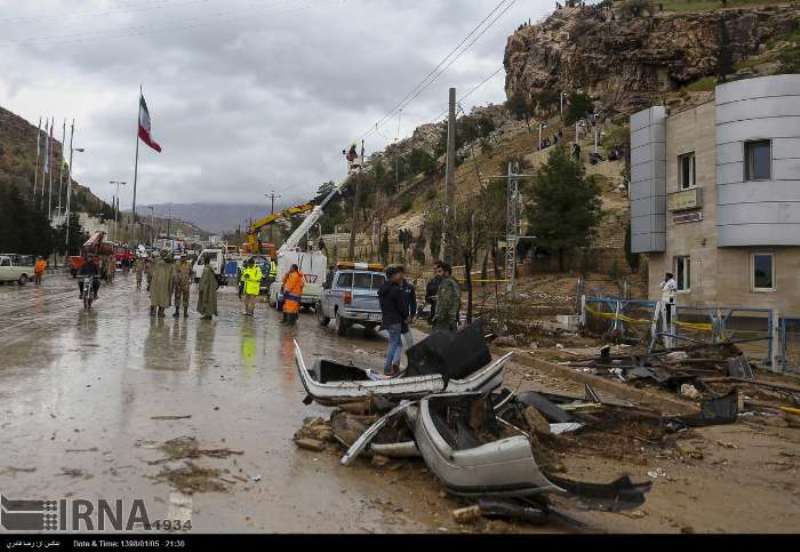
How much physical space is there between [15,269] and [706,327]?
34.8 meters

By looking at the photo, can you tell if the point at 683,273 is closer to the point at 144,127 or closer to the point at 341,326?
the point at 341,326

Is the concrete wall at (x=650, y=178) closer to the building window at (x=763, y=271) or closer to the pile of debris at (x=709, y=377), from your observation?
the building window at (x=763, y=271)

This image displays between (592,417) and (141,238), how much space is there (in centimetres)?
15140

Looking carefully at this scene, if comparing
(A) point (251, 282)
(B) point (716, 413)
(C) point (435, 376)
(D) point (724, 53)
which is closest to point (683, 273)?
(A) point (251, 282)

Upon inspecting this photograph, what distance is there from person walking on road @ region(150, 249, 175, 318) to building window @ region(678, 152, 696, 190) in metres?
18.1

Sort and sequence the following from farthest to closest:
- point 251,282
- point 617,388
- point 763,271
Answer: point 251,282
point 763,271
point 617,388

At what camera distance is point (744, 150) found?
21.9 meters

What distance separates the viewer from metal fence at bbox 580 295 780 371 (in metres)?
12.1

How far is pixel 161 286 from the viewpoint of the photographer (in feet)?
65.3

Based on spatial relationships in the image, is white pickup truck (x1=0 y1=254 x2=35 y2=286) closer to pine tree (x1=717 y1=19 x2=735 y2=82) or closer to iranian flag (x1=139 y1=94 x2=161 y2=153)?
iranian flag (x1=139 y1=94 x2=161 y2=153)

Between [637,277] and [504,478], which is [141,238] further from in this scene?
[504,478]

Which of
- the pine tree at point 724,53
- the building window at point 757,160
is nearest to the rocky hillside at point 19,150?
the building window at point 757,160

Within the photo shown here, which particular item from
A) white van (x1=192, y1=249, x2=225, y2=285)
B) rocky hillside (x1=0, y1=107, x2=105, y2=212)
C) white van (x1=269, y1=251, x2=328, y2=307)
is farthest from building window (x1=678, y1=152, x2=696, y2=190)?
rocky hillside (x1=0, y1=107, x2=105, y2=212)
